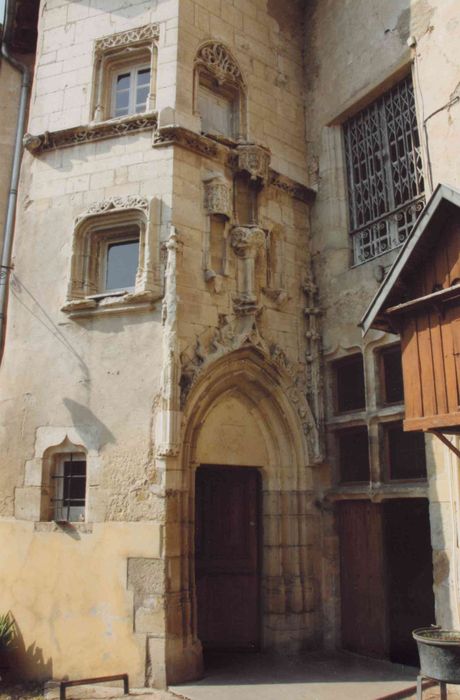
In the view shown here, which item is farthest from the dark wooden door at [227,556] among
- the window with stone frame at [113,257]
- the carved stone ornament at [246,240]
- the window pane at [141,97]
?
the window pane at [141,97]

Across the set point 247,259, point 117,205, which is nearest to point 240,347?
point 247,259

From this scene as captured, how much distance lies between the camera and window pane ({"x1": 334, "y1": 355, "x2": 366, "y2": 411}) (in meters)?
8.11

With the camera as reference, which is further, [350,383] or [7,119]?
[7,119]

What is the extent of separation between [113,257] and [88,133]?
64.3 inches

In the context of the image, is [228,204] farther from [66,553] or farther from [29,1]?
[29,1]

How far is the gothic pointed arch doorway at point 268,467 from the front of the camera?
741 centimetres

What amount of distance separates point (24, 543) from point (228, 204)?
4686mm

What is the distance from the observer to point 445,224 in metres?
5.56

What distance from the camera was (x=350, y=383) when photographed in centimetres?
825

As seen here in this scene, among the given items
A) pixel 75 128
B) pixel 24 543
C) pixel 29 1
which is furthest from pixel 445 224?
pixel 29 1

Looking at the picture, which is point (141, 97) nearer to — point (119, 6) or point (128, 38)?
point (128, 38)

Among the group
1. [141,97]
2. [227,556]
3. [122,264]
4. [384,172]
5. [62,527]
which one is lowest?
[227,556]

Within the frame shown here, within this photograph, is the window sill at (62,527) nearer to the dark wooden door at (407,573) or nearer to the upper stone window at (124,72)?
the dark wooden door at (407,573)

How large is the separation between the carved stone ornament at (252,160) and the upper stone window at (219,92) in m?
0.36
